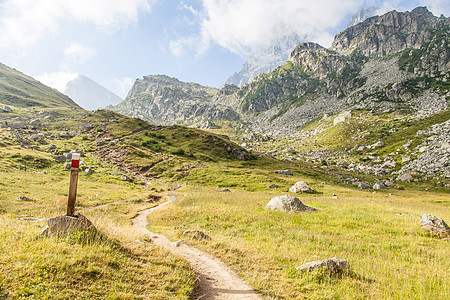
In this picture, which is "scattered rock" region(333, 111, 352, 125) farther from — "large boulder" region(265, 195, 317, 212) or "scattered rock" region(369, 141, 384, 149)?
"large boulder" region(265, 195, 317, 212)

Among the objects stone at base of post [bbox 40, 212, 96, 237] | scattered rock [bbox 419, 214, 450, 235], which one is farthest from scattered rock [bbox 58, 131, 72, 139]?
scattered rock [bbox 419, 214, 450, 235]

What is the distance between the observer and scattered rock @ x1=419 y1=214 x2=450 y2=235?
16422mm

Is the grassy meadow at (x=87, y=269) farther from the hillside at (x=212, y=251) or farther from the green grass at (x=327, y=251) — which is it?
the green grass at (x=327, y=251)

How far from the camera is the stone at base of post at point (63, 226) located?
8445mm

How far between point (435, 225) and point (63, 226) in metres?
26.6

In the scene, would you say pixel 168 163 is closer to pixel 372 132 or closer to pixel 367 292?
pixel 367 292

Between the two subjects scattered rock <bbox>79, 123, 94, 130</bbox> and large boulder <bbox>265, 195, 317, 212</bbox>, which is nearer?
large boulder <bbox>265, 195, 317, 212</bbox>

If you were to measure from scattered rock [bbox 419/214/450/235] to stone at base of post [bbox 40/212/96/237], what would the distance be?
25.1 metres

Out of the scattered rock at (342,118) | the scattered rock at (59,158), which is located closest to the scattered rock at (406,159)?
the scattered rock at (342,118)

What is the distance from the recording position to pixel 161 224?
20531 mm

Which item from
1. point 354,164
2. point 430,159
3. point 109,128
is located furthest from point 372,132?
point 109,128

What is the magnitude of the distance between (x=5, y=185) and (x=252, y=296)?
4499cm

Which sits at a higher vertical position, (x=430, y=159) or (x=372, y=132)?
(x=372, y=132)

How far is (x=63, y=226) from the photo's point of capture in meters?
8.63
